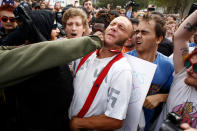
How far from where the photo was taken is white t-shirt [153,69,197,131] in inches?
61.1

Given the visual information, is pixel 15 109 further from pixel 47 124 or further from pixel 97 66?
pixel 97 66

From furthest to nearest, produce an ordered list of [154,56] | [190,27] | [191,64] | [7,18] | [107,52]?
[7,18] < [154,56] < [107,52] < [190,27] < [191,64]

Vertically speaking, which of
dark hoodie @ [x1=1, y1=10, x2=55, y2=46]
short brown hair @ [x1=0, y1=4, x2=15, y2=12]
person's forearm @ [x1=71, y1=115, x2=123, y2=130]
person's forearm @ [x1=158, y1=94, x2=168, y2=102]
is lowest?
person's forearm @ [x1=71, y1=115, x2=123, y2=130]

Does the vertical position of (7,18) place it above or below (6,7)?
below

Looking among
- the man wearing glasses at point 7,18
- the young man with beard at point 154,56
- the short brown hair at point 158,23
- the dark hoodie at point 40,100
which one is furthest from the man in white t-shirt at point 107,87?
the man wearing glasses at point 7,18

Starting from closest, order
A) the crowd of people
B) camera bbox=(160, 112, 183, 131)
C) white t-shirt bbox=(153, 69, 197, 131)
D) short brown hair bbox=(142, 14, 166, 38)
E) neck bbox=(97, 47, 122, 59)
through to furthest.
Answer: camera bbox=(160, 112, 183, 131), the crowd of people, white t-shirt bbox=(153, 69, 197, 131), neck bbox=(97, 47, 122, 59), short brown hair bbox=(142, 14, 166, 38)

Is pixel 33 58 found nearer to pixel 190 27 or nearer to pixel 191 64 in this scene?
pixel 191 64

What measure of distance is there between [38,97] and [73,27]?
1.60 meters

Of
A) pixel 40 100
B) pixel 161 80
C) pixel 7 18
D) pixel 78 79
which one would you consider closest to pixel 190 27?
pixel 161 80

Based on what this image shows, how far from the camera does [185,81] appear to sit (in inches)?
62.6

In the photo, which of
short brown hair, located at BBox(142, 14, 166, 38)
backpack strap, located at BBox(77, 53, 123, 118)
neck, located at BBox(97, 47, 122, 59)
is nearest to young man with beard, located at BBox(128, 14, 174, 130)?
short brown hair, located at BBox(142, 14, 166, 38)

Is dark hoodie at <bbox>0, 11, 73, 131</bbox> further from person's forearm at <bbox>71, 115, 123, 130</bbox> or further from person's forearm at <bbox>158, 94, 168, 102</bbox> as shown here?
person's forearm at <bbox>158, 94, 168, 102</bbox>

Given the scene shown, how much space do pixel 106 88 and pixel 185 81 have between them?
871 millimetres

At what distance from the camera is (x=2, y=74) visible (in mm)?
1023
